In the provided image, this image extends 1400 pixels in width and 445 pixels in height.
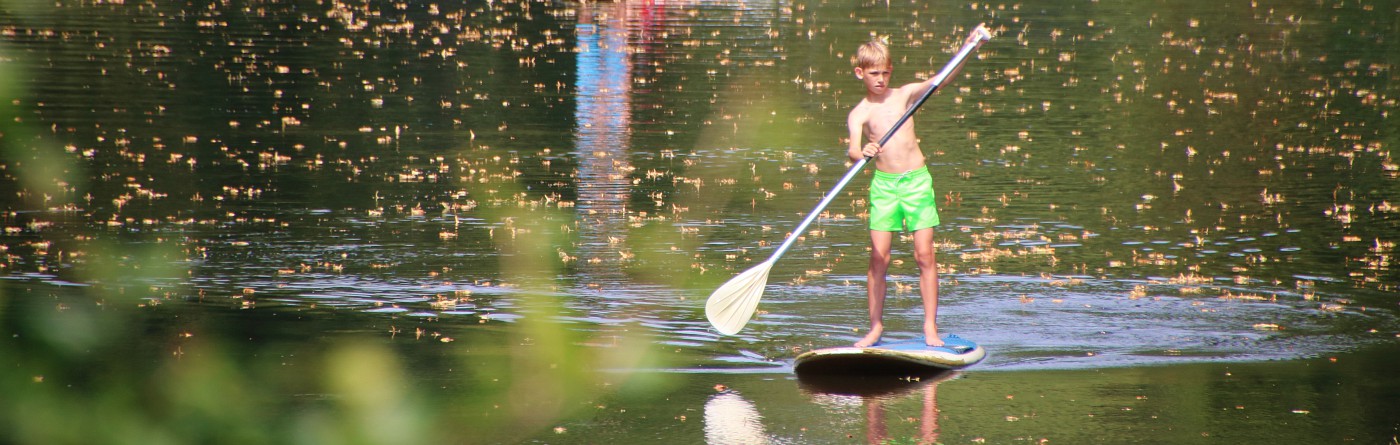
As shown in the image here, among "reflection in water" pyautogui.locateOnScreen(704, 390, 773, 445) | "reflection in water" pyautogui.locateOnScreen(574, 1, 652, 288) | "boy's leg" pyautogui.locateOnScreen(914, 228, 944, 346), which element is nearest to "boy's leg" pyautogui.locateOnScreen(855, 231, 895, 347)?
"boy's leg" pyautogui.locateOnScreen(914, 228, 944, 346)

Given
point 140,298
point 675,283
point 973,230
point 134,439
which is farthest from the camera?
point 973,230

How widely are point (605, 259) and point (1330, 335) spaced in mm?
3990

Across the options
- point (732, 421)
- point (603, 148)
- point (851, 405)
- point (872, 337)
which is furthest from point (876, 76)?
point (603, 148)

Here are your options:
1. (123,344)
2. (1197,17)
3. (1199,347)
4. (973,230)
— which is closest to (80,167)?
(123,344)

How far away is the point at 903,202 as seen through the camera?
6277mm

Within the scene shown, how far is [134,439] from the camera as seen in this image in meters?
2.62

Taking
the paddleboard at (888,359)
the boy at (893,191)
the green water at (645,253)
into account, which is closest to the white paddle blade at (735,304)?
the green water at (645,253)

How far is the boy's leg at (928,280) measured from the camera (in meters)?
6.22

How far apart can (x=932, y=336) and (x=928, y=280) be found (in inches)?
9.8

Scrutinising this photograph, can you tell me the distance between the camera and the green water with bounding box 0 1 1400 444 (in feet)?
17.8

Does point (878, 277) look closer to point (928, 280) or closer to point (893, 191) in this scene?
point (928, 280)

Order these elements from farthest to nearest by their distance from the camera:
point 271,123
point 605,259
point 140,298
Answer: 1. point 271,123
2. point 605,259
3. point 140,298

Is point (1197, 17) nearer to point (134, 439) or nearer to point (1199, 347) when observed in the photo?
point (1199, 347)

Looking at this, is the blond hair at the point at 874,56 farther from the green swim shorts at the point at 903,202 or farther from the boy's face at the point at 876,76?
the green swim shorts at the point at 903,202
